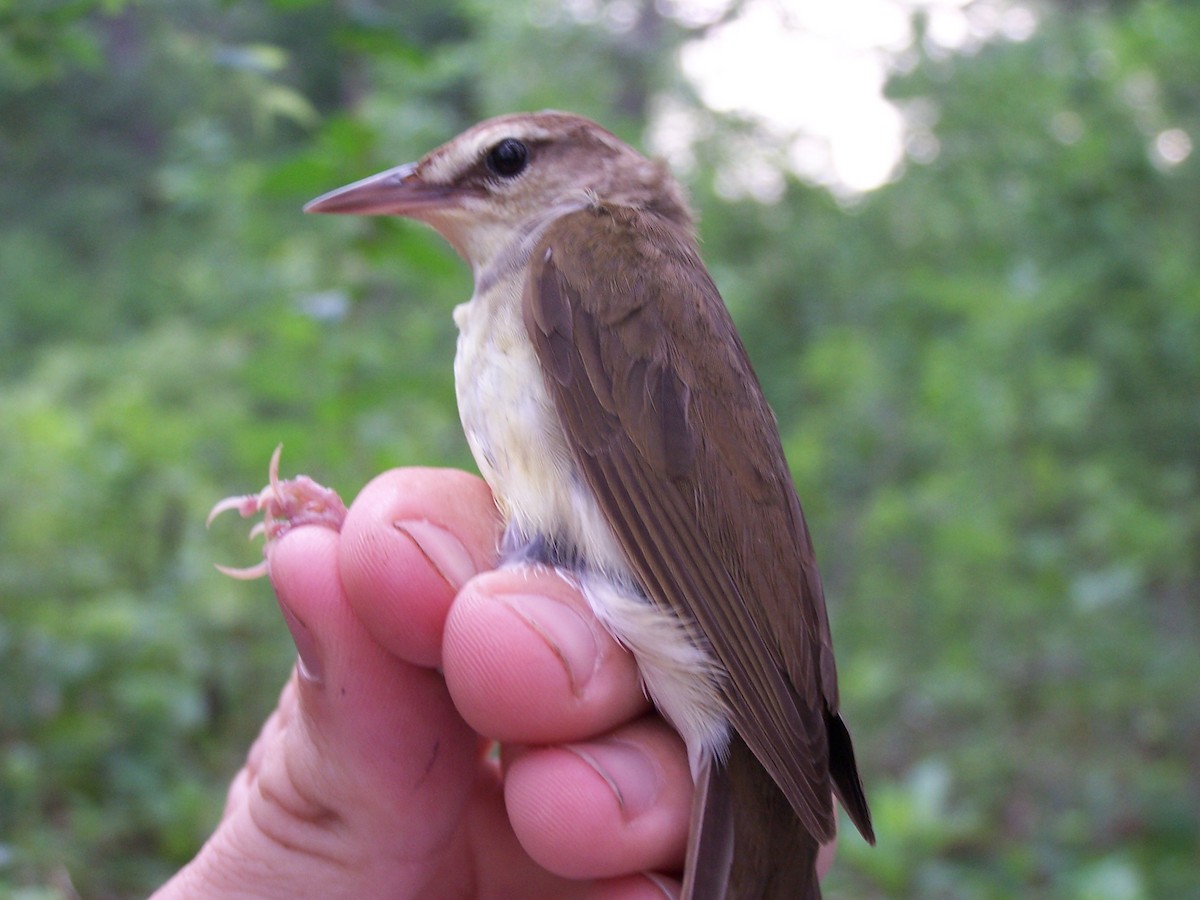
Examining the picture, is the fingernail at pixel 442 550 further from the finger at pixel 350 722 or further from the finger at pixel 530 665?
the finger at pixel 350 722

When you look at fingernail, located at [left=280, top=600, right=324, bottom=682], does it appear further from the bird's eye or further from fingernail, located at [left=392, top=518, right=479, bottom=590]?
the bird's eye

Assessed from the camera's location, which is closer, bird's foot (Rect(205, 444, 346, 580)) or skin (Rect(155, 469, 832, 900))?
skin (Rect(155, 469, 832, 900))

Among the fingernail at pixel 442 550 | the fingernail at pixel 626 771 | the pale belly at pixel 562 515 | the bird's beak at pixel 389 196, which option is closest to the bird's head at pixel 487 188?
the bird's beak at pixel 389 196

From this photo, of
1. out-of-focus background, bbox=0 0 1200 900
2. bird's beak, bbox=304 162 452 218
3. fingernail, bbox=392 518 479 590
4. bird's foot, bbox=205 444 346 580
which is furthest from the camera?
out-of-focus background, bbox=0 0 1200 900

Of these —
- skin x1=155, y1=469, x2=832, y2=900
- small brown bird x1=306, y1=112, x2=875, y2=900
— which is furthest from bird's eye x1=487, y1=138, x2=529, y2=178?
skin x1=155, y1=469, x2=832, y2=900

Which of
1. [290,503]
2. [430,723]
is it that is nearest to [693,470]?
[430,723]

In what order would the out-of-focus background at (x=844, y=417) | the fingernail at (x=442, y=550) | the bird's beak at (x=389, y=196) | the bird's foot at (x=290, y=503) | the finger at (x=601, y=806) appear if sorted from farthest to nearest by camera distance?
the out-of-focus background at (x=844, y=417) → the bird's beak at (x=389, y=196) → the bird's foot at (x=290, y=503) → the fingernail at (x=442, y=550) → the finger at (x=601, y=806)

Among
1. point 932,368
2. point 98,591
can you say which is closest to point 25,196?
point 98,591

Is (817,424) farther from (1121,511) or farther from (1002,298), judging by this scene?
(1121,511)
